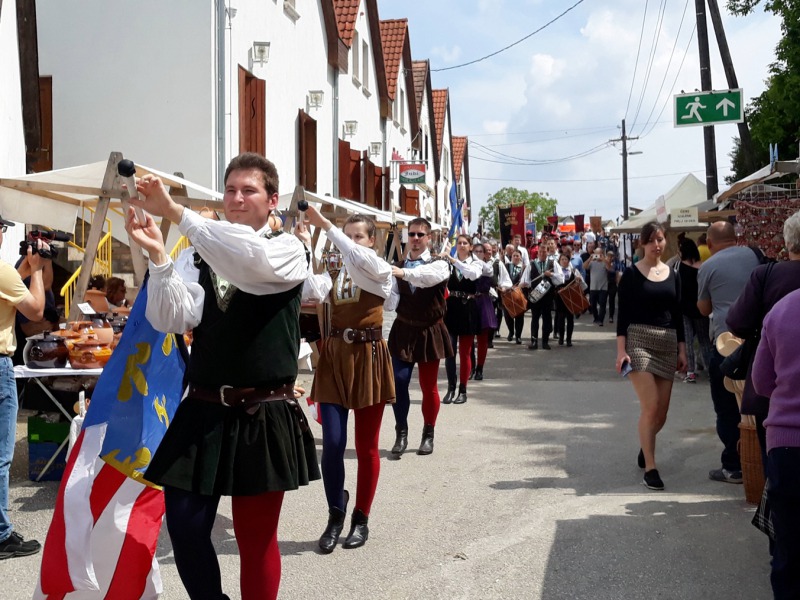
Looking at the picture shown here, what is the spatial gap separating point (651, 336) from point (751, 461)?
3.90ft

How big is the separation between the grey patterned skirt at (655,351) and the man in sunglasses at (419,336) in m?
1.62

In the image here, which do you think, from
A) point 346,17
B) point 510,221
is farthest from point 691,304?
point 510,221

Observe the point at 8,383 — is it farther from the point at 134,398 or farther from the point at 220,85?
the point at 220,85

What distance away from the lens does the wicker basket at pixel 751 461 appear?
579 centimetres

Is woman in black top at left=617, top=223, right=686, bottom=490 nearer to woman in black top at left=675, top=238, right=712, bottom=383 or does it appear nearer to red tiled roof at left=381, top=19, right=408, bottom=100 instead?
woman in black top at left=675, top=238, right=712, bottom=383

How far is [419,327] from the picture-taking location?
7.81m

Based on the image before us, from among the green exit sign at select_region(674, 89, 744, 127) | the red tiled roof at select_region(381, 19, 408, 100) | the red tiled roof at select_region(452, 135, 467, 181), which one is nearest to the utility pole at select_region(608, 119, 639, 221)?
the red tiled roof at select_region(452, 135, 467, 181)

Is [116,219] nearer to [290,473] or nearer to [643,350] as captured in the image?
[643,350]

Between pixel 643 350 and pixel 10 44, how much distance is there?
26.0ft

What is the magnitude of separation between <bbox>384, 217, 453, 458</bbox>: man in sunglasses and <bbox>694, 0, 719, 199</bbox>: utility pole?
9.99 meters

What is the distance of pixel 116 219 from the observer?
1184 cm

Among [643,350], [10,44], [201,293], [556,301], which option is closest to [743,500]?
[643,350]

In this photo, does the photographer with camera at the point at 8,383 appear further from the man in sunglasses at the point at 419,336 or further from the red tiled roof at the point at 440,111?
the red tiled roof at the point at 440,111

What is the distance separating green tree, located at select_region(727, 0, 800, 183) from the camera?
19.8 meters
